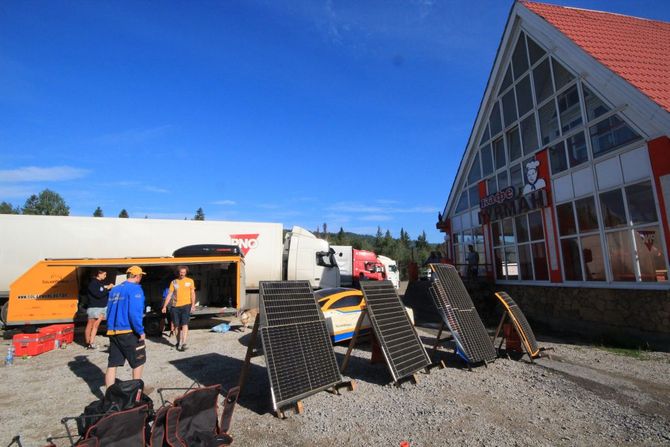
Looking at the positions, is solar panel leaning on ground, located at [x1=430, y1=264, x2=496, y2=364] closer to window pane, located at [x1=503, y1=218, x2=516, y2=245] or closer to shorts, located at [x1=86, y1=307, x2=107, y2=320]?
window pane, located at [x1=503, y1=218, x2=516, y2=245]

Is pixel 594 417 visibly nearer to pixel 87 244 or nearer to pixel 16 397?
pixel 16 397

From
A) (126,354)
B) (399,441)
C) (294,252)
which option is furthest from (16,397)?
(294,252)

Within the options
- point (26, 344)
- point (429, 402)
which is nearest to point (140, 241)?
point (26, 344)

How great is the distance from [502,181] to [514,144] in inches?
62.3

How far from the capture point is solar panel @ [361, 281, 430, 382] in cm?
564

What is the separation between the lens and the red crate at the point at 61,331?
907cm

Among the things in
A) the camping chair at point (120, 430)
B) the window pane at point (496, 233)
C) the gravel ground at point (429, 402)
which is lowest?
the gravel ground at point (429, 402)

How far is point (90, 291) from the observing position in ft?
29.5

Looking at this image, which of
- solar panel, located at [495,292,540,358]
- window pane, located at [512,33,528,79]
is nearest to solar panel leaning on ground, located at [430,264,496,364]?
Answer: solar panel, located at [495,292,540,358]

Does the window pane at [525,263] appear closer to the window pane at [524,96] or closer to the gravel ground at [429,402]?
the gravel ground at [429,402]

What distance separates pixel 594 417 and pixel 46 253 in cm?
1732

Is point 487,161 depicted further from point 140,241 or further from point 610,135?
point 140,241

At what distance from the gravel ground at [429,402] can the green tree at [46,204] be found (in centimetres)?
6707

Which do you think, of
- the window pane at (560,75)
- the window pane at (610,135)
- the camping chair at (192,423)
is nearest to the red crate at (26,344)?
the camping chair at (192,423)
